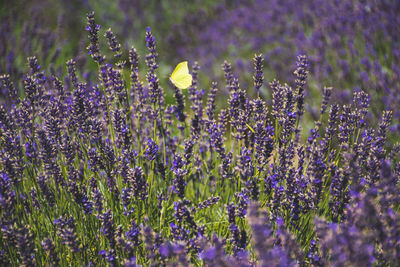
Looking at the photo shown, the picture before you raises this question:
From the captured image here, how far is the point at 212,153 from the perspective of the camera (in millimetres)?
3119

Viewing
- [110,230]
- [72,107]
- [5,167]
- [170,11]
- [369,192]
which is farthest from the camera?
[170,11]

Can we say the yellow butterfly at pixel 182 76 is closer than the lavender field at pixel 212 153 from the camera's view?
No

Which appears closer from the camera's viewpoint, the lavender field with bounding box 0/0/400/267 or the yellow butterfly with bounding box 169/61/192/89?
the lavender field with bounding box 0/0/400/267

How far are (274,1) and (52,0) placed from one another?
4499mm

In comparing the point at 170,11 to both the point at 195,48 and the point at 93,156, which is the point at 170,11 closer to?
the point at 195,48

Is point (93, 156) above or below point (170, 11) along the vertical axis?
below

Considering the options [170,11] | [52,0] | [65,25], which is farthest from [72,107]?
[52,0]

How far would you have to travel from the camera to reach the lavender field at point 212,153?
73.0 inches

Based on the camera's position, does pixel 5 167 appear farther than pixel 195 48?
No

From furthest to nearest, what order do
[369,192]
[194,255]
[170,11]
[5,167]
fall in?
1. [170,11]
2. [194,255]
3. [5,167]
4. [369,192]

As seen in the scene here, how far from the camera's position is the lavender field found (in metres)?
1.85

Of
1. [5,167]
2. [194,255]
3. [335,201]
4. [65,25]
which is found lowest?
[194,255]

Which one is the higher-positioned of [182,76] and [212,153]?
[182,76]

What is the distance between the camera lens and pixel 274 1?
689 cm
